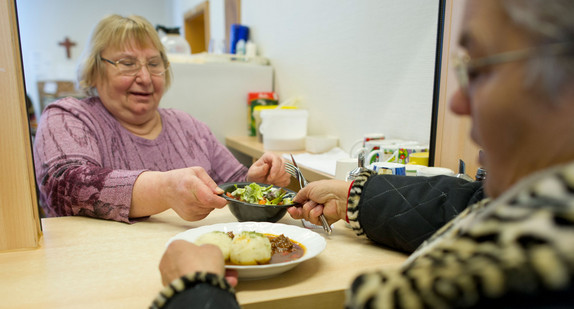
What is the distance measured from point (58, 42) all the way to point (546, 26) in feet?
22.3

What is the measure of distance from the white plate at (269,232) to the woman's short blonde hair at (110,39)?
38.0 inches

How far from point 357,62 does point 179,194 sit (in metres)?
1.40

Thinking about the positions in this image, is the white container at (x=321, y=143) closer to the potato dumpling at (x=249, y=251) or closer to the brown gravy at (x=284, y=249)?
the brown gravy at (x=284, y=249)

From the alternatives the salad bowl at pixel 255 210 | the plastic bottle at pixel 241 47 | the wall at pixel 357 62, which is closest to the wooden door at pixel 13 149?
the salad bowl at pixel 255 210

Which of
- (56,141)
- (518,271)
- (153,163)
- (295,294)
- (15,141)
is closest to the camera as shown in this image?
(518,271)

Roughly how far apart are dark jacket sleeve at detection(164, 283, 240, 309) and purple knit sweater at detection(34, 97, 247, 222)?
23.9 inches

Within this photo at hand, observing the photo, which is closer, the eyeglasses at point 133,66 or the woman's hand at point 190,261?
the woman's hand at point 190,261

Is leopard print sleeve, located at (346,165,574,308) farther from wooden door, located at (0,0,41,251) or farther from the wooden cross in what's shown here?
the wooden cross

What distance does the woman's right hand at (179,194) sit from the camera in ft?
3.44

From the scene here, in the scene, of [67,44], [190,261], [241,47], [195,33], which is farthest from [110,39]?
[67,44]

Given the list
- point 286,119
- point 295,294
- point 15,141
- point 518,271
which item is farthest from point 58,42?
point 518,271

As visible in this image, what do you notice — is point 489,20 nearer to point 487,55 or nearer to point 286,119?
point 487,55

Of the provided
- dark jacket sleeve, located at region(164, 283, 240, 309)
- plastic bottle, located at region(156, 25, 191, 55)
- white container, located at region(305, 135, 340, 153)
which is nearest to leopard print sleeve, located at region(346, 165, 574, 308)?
dark jacket sleeve, located at region(164, 283, 240, 309)

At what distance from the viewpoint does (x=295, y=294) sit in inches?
28.1
